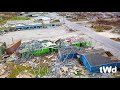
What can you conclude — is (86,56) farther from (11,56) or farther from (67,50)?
(11,56)

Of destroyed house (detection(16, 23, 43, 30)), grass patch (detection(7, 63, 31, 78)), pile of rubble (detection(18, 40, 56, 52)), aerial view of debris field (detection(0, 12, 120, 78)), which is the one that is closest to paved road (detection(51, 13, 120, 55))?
aerial view of debris field (detection(0, 12, 120, 78))

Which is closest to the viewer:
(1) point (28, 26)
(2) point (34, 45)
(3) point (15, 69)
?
(3) point (15, 69)

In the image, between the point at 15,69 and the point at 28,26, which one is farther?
the point at 28,26

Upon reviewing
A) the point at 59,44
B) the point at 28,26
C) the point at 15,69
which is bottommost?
the point at 15,69

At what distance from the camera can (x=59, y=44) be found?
5.51 metres

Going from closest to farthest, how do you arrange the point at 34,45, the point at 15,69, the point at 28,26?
the point at 15,69 < the point at 34,45 < the point at 28,26

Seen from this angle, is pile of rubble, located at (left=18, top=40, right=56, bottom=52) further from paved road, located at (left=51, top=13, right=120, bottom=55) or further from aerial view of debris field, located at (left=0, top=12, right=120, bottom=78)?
paved road, located at (left=51, top=13, right=120, bottom=55)

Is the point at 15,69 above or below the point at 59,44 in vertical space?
below

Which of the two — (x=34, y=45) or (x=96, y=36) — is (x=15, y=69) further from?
(x=96, y=36)

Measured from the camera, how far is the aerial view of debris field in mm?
4922

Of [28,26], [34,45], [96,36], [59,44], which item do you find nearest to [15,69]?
[34,45]

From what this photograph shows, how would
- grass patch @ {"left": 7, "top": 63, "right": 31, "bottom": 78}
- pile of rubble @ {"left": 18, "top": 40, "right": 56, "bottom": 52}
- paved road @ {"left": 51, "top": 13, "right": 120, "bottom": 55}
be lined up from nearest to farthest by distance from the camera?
1. grass patch @ {"left": 7, "top": 63, "right": 31, "bottom": 78}
2. pile of rubble @ {"left": 18, "top": 40, "right": 56, "bottom": 52}
3. paved road @ {"left": 51, "top": 13, "right": 120, "bottom": 55}
